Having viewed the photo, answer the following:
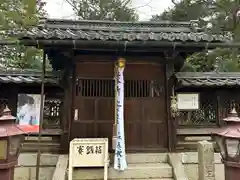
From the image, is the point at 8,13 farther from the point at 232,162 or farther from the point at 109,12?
the point at 109,12

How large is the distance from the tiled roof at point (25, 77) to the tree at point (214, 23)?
1199 cm

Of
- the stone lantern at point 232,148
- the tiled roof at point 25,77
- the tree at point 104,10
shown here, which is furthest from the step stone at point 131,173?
the tree at point 104,10

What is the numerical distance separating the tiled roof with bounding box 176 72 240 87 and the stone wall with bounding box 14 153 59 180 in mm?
4140

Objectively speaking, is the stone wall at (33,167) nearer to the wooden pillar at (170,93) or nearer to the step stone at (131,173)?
the wooden pillar at (170,93)

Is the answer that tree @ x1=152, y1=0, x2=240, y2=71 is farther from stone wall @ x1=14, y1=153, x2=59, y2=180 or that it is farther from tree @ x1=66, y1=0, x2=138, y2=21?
stone wall @ x1=14, y1=153, x2=59, y2=180

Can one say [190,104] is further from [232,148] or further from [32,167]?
[32,167]

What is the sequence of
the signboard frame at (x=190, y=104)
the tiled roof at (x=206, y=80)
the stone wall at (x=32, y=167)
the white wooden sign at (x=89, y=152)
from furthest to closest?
the signboard frame at (x=190, y=104), the tiled roof at (x=206, y=80), the stone wall at (x=32, y=167), the white wooden sign at (x=89, y=152)

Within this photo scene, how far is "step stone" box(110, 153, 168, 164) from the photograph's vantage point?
7601mm

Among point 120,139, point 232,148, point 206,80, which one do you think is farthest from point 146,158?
point 232,148

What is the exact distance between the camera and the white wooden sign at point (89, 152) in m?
6.92

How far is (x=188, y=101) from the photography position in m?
8.39

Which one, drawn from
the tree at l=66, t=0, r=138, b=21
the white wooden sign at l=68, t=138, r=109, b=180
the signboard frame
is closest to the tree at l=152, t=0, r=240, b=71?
the tree at l=66, t=0, r=138, b=21

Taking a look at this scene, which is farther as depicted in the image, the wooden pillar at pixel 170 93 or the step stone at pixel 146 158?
the wooden pillar at pixel 170 93

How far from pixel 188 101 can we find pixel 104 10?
19210 mm
